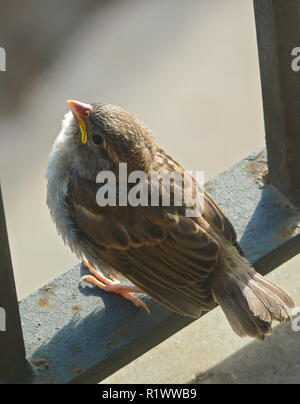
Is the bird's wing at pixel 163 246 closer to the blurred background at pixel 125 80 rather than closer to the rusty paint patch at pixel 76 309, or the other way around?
the rusty paint patch at pixel 76 309

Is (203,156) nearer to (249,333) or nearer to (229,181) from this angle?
(229,181)

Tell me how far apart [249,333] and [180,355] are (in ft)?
3.03

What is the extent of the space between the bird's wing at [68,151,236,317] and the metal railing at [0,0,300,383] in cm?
21

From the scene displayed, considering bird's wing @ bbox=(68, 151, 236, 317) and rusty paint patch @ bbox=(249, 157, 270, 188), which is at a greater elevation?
rusty paint patch @ bbox=(249, 157, 270, 188)

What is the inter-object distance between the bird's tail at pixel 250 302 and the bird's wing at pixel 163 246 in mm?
82

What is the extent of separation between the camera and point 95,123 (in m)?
3.92

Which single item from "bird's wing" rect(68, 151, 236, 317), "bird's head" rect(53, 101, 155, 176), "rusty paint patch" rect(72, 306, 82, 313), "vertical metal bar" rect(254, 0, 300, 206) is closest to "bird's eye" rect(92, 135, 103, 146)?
"bird's head" rect(53, 101, 155, 176)

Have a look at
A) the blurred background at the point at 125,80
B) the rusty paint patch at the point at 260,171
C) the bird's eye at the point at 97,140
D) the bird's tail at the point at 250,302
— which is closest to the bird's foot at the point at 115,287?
the bird's tail at the point at 250,302

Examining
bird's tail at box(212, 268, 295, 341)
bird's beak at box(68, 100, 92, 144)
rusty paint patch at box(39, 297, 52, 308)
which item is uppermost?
bird's beak at box(68, 100, 92, 144)

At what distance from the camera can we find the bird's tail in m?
3.80

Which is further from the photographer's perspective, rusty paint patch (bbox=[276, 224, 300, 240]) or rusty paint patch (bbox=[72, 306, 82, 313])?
rusty paint patch (bbox=[276, 224, 300, 240])

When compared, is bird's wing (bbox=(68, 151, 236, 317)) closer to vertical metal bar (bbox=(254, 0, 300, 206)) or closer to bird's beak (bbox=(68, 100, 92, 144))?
bird's beak (bbox=(68, 100, 92, 144))

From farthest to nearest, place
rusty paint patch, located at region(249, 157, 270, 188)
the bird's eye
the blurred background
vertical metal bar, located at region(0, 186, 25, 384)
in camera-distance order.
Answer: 1. the blurred background
2. rusty paint patch, located at region(249, 157, 270, 188)
3. the bird's eye
4. vertical metal bar, located at region(0, 186, 25, 384)

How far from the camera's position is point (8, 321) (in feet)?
11.9
